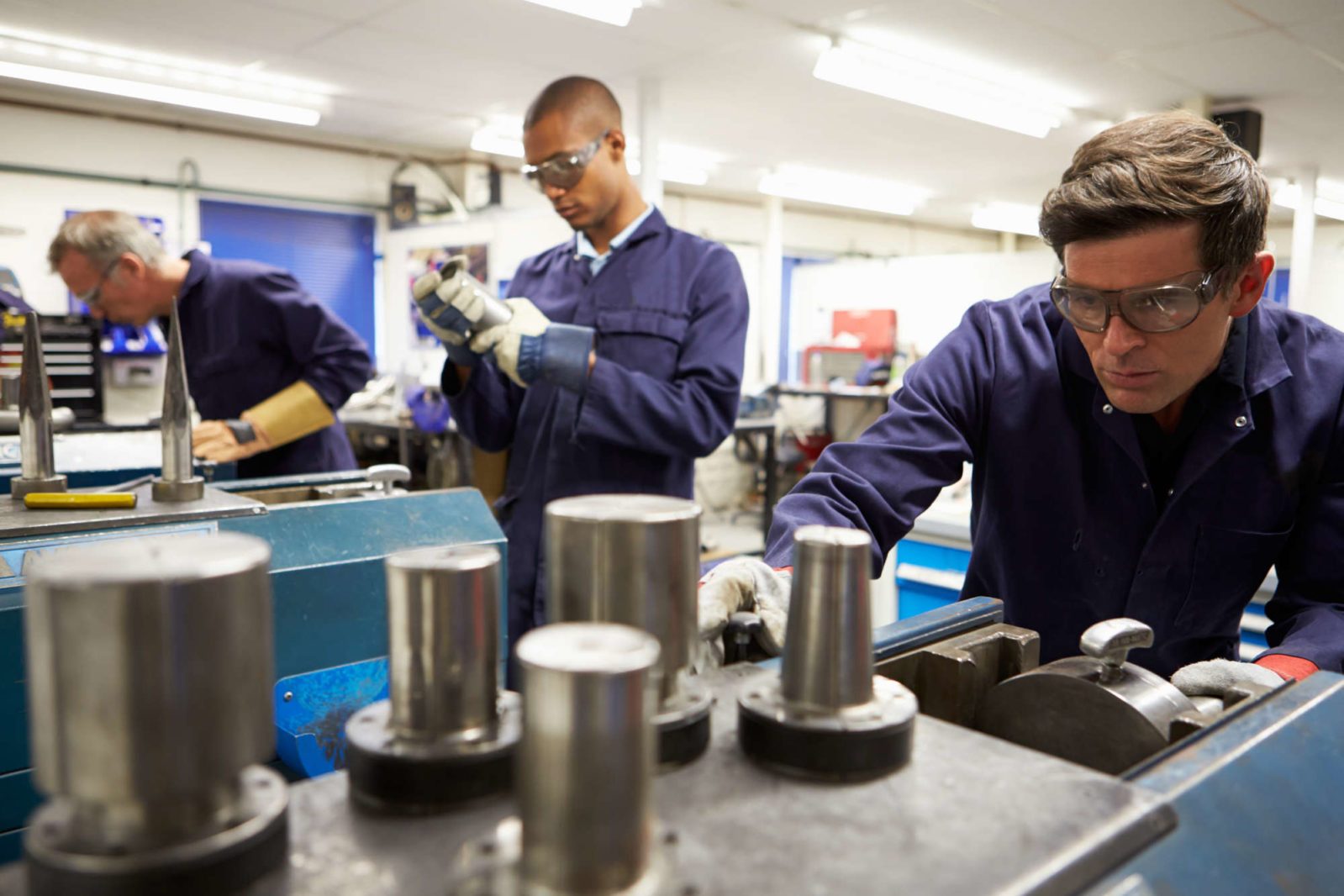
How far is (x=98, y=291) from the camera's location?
225cm

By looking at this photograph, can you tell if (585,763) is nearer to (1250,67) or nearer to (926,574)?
(926,574)

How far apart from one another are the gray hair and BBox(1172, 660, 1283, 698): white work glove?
7.45 ft

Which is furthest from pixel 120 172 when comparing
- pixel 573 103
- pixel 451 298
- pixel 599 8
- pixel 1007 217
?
pixel 1007 217

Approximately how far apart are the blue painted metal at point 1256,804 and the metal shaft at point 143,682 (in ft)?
1.23

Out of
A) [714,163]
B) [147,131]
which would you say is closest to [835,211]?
[714,163]

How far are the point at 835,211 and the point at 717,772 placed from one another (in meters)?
9.34

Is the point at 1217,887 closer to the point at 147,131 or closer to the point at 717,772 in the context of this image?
the point at 717,772

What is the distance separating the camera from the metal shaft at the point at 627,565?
18.1 inches

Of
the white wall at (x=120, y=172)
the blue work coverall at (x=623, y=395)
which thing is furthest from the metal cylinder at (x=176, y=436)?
the white wall at (x=120, y=172)

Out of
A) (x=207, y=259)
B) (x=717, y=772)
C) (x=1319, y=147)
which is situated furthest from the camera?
(x=1319, y=147)

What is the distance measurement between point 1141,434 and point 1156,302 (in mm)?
264

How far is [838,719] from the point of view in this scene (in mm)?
483

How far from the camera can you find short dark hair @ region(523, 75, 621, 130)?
1717 mm

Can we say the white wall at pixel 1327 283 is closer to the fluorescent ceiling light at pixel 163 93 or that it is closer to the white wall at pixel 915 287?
the white wall at pixel 915 287
